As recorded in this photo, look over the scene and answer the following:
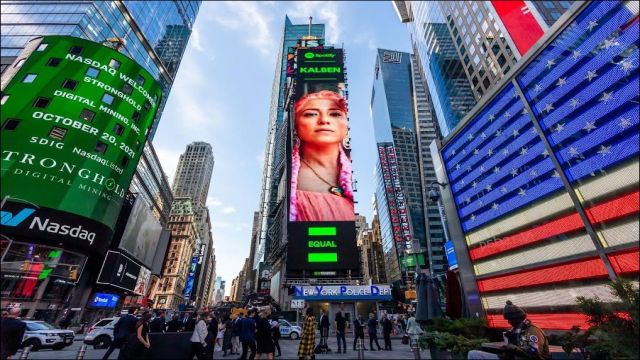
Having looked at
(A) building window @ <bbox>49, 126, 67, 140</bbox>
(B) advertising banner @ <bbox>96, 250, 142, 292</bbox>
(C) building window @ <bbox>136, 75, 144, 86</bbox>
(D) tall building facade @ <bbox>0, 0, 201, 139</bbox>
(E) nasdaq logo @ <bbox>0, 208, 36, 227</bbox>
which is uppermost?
(D) tall building facade @ <bbox>0, 0, 201, 139</bbox>

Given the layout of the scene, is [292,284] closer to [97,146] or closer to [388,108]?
[97,146]

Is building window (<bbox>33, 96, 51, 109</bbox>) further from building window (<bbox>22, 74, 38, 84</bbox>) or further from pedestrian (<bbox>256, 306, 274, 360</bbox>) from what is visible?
pedestrian (<bbox>256, 306, 274, 360</bbox>)

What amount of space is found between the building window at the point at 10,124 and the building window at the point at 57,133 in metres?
3.17

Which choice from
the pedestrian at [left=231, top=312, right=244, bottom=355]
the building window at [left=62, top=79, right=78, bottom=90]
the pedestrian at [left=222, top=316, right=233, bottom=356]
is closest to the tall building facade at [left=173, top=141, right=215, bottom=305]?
the building window at [left=62, top=79, right=78, bottom=90]

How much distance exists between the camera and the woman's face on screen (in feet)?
160

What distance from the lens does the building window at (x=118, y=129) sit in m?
35.0

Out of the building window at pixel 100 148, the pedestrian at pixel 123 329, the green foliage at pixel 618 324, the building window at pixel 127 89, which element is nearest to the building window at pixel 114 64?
the building window at pixel 127 89

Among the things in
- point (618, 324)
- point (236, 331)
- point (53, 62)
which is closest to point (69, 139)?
point (53, 62)

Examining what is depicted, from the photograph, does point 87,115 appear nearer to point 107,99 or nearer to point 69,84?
point 107,99

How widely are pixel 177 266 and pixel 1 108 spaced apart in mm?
71631

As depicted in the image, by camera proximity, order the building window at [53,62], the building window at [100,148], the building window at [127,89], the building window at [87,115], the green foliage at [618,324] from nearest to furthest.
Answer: the green foliage at [618,324] < the building window at [87,115] < the building window at [100,148] < the building window at [53,62] < the building window at [127,89]

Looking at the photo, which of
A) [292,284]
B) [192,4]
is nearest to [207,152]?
[192,4]

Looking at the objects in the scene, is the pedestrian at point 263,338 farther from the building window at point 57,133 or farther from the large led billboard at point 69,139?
the building window at point 57,133

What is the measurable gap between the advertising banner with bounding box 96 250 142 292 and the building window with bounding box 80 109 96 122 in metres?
16.7
